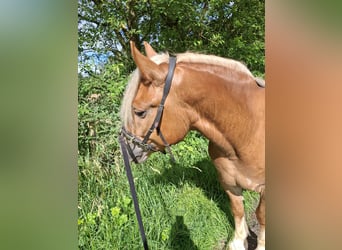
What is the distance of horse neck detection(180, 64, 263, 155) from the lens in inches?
61.6

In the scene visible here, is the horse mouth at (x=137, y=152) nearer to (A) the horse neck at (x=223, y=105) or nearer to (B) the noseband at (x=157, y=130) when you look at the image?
(B) the noseband at (x=157, y=130)

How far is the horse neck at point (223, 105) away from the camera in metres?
1.56

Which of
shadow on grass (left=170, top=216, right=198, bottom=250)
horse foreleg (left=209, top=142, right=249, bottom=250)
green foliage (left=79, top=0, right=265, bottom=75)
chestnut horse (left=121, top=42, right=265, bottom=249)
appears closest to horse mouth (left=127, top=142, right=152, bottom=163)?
chestnut horse (left=121, top=42, right=265, bottom=249)

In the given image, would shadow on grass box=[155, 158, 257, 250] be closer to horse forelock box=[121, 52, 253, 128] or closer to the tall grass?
the tall grass

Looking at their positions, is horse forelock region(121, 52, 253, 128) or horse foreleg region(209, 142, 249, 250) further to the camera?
horse foreleg region(209, 142, 249, 250)

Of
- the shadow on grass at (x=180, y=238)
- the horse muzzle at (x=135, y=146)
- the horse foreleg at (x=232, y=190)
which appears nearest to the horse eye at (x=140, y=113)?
the horse muzzle at (x=135, y=146)

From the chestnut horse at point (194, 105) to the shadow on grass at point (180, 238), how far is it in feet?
2.66

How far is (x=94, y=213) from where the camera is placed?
2.22 metres

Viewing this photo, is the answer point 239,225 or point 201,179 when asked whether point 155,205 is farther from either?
point 239,225

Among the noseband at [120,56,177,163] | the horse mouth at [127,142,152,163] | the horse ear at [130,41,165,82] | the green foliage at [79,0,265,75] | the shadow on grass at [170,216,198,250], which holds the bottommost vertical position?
the shadow on grass at [170,216,198,250]

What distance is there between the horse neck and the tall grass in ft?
2.90

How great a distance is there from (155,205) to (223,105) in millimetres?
1091
